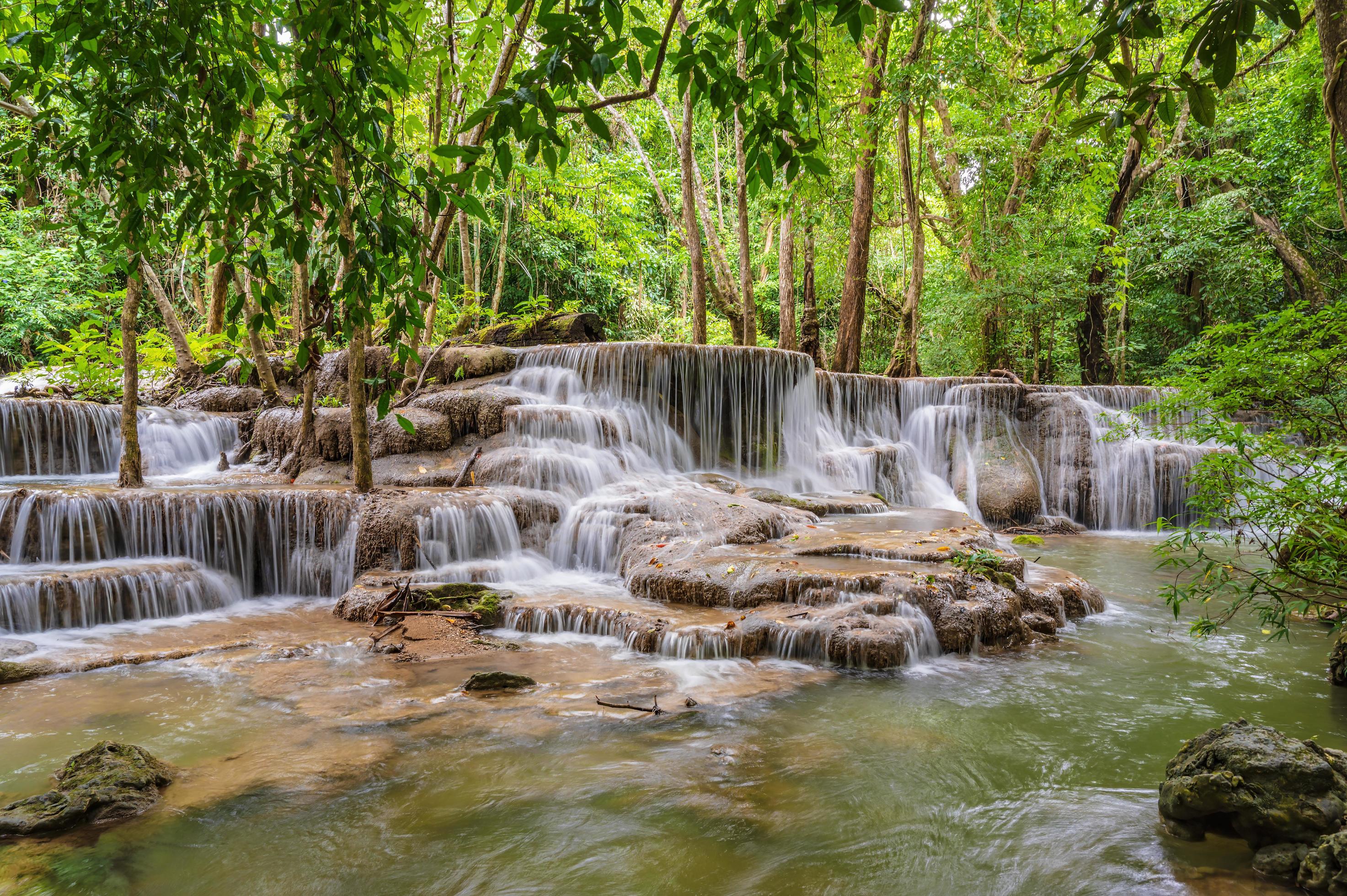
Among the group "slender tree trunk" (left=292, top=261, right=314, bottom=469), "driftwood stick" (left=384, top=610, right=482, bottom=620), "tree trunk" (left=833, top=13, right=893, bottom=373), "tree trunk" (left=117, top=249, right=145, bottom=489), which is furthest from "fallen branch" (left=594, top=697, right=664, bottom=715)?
"tree trunk" (left=833, top=13, right=893, bottom=373)

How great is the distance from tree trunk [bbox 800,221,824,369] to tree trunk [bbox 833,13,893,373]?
779mm

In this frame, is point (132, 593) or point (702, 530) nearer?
point (132, 593)

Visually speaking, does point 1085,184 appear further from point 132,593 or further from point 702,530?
point 132,593

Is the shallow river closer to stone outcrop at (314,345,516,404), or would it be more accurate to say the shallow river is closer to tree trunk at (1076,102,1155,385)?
stone outcrop at (314,345,516,404)

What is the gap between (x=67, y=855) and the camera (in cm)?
291

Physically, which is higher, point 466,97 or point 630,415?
point 466,97

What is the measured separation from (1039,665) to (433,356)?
33.5 feet

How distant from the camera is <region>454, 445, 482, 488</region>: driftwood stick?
31.6 feet

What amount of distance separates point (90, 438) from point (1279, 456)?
14.4m

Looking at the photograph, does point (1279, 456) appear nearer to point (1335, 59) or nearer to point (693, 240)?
point (1335, 59)

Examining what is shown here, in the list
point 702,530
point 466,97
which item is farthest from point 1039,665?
point 466,97

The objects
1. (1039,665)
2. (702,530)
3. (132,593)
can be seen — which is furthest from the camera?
(702,530)

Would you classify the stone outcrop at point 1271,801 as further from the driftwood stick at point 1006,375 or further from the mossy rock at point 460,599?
the driftwood stick at point 1006,375

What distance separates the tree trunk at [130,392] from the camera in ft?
24.1
